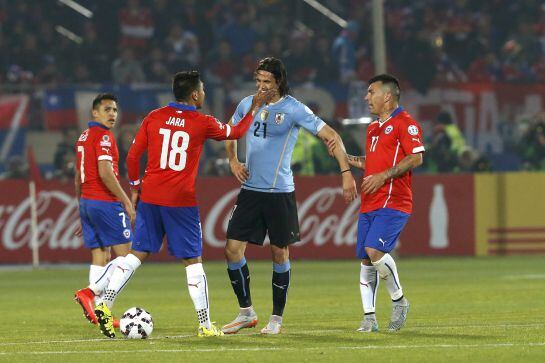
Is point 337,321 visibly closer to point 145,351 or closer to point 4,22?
point 145,351

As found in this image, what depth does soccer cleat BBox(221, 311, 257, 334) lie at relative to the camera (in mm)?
11383

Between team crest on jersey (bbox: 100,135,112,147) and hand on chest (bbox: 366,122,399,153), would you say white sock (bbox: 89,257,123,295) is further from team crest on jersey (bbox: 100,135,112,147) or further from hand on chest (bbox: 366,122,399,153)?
hand on chest (bbox: 366,122,399,153)

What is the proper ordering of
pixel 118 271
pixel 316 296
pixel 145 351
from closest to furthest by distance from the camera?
pixel 145 351, pixel 118 271, pixel 316 296

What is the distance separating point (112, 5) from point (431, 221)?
9270 millimetres

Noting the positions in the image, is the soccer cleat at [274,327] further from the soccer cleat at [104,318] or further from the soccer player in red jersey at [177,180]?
the soccer cleat at [104,318]

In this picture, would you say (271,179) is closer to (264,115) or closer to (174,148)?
(264,115)

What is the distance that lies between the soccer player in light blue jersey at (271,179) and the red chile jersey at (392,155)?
0.49 meters

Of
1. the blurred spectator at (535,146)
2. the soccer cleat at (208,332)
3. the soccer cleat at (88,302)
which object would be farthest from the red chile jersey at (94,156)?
the blurred spectator at (535,146)

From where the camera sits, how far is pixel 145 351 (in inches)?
388

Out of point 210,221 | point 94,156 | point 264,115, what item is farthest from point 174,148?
point 210,221

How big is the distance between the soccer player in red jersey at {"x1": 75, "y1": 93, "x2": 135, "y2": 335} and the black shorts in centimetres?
121

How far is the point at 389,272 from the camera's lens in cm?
1112

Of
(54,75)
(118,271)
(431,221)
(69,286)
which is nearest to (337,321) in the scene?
(118,271)

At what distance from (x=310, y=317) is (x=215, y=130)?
3001mm
